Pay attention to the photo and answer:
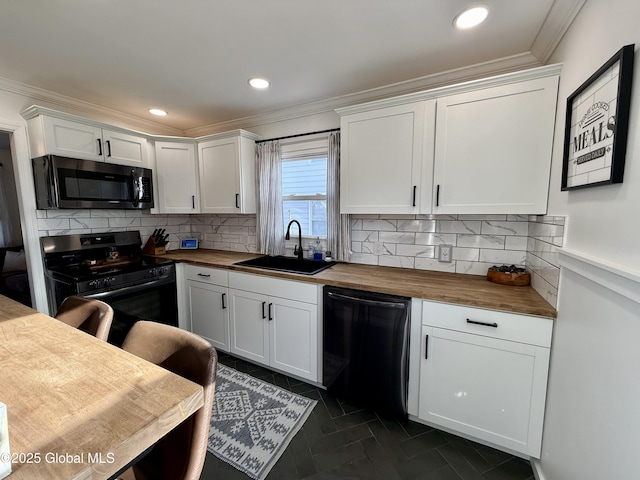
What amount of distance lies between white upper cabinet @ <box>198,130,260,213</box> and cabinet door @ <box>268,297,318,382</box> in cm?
116

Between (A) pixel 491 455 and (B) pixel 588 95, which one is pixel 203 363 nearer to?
(A) pixel 491 455

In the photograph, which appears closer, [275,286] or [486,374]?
[486,374]

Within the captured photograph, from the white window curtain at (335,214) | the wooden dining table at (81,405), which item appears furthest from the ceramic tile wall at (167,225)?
the wooden dining table at (81,405)

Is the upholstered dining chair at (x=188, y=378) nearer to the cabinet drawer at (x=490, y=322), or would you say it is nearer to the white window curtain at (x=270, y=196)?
the cabinet drawer at (x=490, y=322)

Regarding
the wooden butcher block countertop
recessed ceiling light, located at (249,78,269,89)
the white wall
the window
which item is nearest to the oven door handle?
the wooden butcher block countertop

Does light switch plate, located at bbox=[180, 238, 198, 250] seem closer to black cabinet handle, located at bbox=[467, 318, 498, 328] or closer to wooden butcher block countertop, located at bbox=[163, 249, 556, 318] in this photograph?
wooden butcher block countertop, located at bbox=[163, 249, 556, 318]

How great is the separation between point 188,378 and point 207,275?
1.70 m

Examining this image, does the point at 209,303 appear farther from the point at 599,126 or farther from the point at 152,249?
the point at 599,126

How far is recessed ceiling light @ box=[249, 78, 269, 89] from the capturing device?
2064 millimetres

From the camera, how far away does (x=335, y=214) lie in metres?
2.43

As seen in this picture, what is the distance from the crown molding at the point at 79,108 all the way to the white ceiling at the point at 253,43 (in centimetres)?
6

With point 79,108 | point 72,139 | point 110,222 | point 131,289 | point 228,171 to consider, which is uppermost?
point 79,108

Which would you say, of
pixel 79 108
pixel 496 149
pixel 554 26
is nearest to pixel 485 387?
pixel 496 149

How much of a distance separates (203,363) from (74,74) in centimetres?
245
